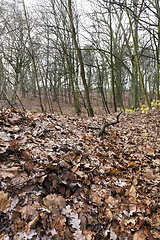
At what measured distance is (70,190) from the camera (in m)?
1.93

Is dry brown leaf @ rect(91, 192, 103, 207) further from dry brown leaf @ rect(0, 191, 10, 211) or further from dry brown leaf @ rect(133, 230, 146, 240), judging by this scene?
dry brown leaf @ rect(0, 191, 10, 211)

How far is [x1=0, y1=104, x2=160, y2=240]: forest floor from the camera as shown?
1456 mm

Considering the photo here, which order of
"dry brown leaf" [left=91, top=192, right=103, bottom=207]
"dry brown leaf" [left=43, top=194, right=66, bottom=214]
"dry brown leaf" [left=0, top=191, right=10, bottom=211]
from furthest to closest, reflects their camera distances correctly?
1. "dry brown leaf" [left=91, top=192, right=103, bottom=207]
2. "dry brown leaf" [left=43, top=194, right=66, bottom=214]
3. "dry brown leaf" [left=0, top=191, right=10, bottom=211]

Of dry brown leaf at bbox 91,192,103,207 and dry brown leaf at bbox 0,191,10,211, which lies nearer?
dry brown leaf at bbox 0,191,10,211

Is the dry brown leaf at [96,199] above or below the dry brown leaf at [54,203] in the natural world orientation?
below

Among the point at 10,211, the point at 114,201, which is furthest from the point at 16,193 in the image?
the point at 114,201

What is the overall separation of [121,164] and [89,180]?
113cm

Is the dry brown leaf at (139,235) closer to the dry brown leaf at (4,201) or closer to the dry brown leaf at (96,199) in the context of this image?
the dry brown leaf at (96,199)

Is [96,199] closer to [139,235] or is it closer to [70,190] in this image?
[70,190]

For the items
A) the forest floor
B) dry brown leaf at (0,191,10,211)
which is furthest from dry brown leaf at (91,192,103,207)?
dry brown leaf at (0,191,10,211)

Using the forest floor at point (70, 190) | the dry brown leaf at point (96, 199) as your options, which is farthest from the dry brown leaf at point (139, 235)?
the dry brown leaf at point (96, 199)

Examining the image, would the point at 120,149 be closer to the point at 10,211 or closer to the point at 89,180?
the point at 89,180

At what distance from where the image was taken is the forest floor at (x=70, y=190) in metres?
1.46

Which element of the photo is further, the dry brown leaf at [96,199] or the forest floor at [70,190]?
the dry brown leaf at [96,199]
